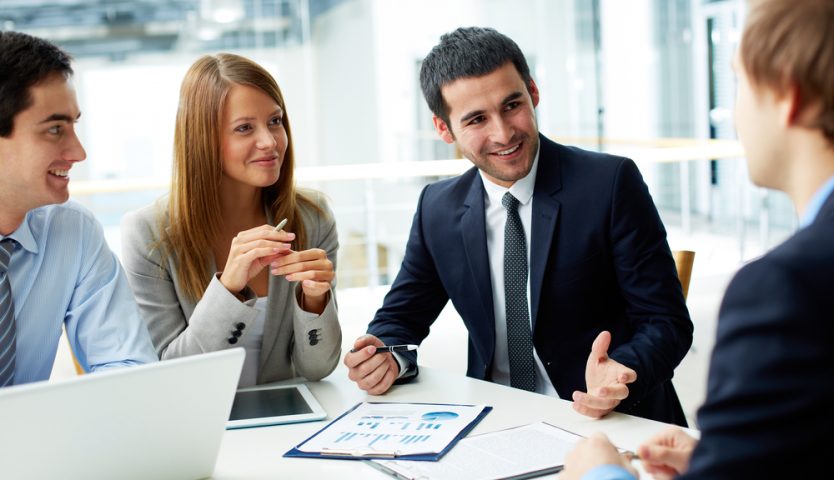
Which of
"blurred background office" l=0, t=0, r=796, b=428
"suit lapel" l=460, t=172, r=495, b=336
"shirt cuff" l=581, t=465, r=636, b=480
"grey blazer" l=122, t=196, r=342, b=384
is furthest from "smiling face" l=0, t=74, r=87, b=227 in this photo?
"blurred background office" l=0, t=0, r=796, b=428

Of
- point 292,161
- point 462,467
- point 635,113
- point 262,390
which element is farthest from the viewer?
point 635,113

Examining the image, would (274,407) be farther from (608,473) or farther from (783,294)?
(783,294)

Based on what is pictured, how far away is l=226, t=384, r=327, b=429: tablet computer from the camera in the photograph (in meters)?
1.59

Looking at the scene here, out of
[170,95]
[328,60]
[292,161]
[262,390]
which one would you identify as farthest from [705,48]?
[262,390]

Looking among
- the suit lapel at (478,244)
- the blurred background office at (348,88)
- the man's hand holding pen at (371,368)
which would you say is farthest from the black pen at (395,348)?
the blurred background office at (348,88)

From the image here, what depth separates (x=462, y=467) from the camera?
1305mm

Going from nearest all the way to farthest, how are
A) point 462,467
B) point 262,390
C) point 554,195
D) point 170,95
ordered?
point 462,467 < point 262,390 < point 554,195 < point 170,95

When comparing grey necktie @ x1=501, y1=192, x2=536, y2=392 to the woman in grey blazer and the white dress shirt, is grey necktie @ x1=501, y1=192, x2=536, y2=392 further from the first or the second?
the woman in grey blazer

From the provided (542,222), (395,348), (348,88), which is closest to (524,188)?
(542,222)

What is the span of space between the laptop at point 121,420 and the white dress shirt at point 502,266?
89 cm

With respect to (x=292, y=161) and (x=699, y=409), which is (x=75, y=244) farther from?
(x=699, y=409)

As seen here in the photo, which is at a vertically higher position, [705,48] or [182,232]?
[705,48]

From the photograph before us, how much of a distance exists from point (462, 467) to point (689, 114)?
7.06m

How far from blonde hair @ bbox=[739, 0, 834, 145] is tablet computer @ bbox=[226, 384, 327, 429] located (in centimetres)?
104
